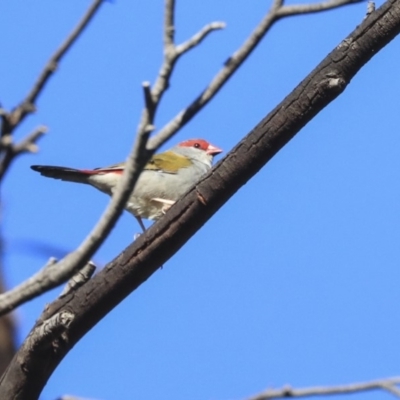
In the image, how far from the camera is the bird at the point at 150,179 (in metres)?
7.01

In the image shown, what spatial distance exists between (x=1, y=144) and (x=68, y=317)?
1.94m

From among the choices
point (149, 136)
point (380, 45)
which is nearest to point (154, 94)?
point (149, 136)

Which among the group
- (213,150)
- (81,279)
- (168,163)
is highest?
(213,150)

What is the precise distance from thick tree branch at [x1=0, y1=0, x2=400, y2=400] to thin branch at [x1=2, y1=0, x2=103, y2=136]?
1707 millimetres

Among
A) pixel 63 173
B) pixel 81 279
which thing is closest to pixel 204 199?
pixel 81 279

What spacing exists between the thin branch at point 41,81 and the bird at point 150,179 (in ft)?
15.1

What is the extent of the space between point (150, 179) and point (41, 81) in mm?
5310

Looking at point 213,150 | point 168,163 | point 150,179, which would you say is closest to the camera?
point 150,179

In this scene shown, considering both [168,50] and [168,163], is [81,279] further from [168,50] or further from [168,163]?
[168,163]

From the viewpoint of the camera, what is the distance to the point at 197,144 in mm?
8883

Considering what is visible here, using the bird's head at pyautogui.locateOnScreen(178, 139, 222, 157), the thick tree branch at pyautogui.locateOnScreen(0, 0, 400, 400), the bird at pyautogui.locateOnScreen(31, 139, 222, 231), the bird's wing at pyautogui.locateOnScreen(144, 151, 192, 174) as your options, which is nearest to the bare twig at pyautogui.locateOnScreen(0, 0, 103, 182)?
the thick tree branch at pyautogui.locateOnScreen(0, 0, 400, 400)

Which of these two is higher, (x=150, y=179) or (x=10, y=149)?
(x=150, y=179)

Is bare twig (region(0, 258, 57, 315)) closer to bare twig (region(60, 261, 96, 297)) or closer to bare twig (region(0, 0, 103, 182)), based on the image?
bare twig (region(0, 0, 103, 182))

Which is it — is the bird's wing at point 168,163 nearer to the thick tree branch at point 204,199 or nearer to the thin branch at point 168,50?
the thick tree branch at point 204,199
